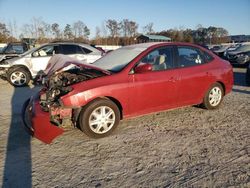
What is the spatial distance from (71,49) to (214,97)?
7140mm

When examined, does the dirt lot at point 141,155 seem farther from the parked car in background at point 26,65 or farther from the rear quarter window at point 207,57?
the parked car in background at point 26,65

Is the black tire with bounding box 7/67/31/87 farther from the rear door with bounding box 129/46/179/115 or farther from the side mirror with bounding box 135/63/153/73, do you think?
the side mirror with bounding box 135/63/153/73

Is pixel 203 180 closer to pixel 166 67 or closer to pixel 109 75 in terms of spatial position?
pixel 109 75

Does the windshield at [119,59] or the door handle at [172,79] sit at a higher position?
the windshield at [119,59]

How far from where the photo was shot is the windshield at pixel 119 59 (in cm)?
578

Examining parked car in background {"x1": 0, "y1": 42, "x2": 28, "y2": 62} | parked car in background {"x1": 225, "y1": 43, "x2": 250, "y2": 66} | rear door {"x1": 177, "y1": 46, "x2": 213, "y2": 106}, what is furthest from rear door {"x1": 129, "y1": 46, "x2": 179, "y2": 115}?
parked car in background {"x1": 225, "y1": 43, "x2": 250, "y2": 66}

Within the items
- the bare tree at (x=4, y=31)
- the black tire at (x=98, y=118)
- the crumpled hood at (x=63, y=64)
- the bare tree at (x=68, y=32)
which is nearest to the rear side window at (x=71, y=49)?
the crumpled hood at (x=63, y=64)

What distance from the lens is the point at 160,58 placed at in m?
6.00

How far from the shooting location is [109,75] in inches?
210

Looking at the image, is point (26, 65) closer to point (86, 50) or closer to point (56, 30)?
point (86, 50)

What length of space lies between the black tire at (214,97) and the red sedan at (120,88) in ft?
0.06

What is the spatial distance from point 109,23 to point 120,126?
64001 mm

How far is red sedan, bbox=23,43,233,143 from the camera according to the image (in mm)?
4973

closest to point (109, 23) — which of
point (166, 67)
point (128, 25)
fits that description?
point (128, 25)
